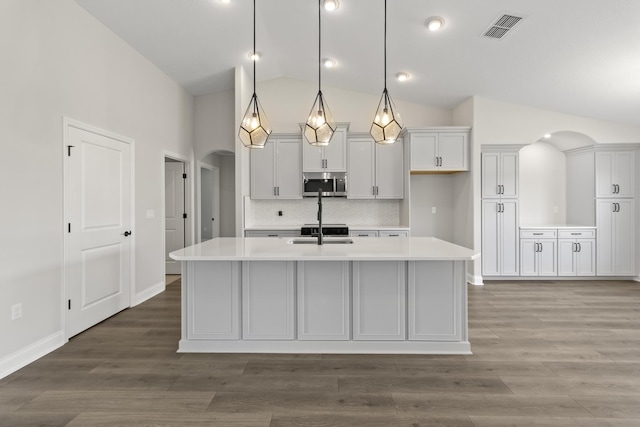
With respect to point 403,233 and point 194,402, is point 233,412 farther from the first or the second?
point 403,233

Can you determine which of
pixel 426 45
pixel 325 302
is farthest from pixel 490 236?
pixel 325 302

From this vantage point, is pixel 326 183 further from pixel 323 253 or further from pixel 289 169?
pixel 323 253

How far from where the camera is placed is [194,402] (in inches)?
84.7

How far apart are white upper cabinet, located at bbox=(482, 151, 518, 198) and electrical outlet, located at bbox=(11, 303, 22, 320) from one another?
18.4 feet

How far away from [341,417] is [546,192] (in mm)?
5801

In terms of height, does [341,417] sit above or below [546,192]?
below

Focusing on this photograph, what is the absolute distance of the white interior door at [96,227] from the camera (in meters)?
3.24

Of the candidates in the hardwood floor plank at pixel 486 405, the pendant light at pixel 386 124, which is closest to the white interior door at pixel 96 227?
the pendant light at pixel 386 124

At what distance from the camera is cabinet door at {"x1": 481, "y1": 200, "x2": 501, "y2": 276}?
540 cm

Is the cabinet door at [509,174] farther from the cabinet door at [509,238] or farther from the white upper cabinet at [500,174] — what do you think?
the cabinet door at [509,238]

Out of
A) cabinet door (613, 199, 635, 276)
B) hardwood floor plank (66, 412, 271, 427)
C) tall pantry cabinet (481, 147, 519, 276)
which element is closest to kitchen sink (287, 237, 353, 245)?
hardwood floor plank (66, 412, 271, 427)

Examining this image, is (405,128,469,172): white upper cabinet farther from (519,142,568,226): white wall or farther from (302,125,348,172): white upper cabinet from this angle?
(519,142,568,226): white wall

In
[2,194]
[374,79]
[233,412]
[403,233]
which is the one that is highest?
[374,79]

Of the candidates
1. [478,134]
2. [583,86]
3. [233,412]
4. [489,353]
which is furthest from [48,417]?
[583,86]
